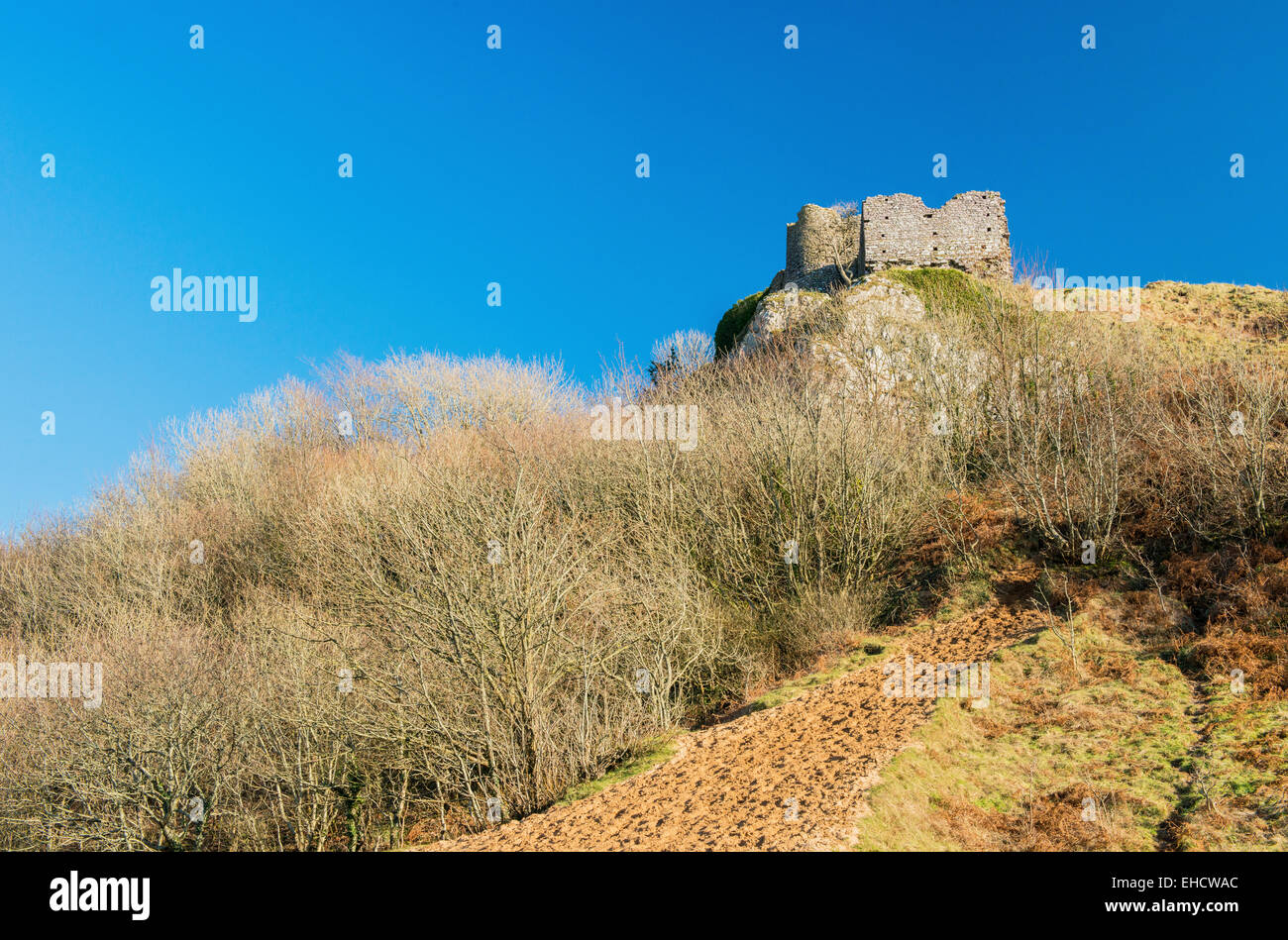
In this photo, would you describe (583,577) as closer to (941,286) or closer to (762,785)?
(762,785)

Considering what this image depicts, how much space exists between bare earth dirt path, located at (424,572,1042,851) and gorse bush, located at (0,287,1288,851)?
2.35 meters

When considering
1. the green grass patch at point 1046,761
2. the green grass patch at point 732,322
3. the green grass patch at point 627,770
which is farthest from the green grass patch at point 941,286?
the green grass patch at point 627,770

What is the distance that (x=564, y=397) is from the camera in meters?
30.2

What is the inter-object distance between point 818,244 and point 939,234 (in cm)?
687

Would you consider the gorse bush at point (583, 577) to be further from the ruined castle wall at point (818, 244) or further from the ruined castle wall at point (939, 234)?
the ruined castle wall at point (818, 244)

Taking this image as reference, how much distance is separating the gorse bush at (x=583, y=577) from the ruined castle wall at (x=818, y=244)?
13081 mm

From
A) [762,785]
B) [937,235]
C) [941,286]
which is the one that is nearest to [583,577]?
[762,785]

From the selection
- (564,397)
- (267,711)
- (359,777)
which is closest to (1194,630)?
(359,777)

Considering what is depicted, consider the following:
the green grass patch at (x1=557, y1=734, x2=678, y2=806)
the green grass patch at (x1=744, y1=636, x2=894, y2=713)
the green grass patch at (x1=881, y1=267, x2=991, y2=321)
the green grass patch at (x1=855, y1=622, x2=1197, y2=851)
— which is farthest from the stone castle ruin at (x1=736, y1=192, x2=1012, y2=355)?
the green grass patch at (x1=557, y1=734, x2=678, y2=806)

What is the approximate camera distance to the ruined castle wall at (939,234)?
31.3 metres

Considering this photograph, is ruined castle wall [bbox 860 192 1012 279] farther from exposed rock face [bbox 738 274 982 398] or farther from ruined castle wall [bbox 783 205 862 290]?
exposed rock face [bbox 738 274 982 398]

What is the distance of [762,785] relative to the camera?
7668 millimetres

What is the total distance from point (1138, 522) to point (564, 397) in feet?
67.6
